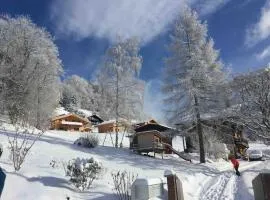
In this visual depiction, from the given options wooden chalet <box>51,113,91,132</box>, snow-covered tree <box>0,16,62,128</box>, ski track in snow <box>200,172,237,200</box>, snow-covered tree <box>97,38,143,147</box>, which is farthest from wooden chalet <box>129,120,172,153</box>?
wooden chalet <box>51,113,91,132</box>

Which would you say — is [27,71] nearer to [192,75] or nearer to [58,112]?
[192,75]

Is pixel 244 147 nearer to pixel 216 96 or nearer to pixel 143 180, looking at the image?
pixel 216 96

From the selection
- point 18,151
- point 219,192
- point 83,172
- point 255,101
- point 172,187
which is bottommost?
point 219,192

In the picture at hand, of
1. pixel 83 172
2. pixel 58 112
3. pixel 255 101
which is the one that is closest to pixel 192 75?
pixel 255 101

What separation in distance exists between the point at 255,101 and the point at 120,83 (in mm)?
13880

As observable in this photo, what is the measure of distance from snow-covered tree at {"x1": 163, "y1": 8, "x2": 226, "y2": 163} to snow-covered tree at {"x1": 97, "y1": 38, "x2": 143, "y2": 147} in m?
5.29

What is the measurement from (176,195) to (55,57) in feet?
93.9

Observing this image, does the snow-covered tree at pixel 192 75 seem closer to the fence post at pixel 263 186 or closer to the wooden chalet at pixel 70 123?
the fence post at pixel 263 186

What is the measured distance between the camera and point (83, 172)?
35.4 feet

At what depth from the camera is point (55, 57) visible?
1414 inches

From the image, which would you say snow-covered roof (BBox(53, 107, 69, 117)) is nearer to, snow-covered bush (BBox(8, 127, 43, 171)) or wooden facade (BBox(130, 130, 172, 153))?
wooden facade (BBox(130, 130, 172, 153))

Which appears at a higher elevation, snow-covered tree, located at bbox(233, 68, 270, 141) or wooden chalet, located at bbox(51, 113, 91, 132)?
wooden chalet, located at bbox(51, 113, 91, 132)

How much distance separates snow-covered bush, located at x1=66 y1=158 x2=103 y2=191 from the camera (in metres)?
10.7

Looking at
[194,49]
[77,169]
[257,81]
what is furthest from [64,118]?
[77,169]
